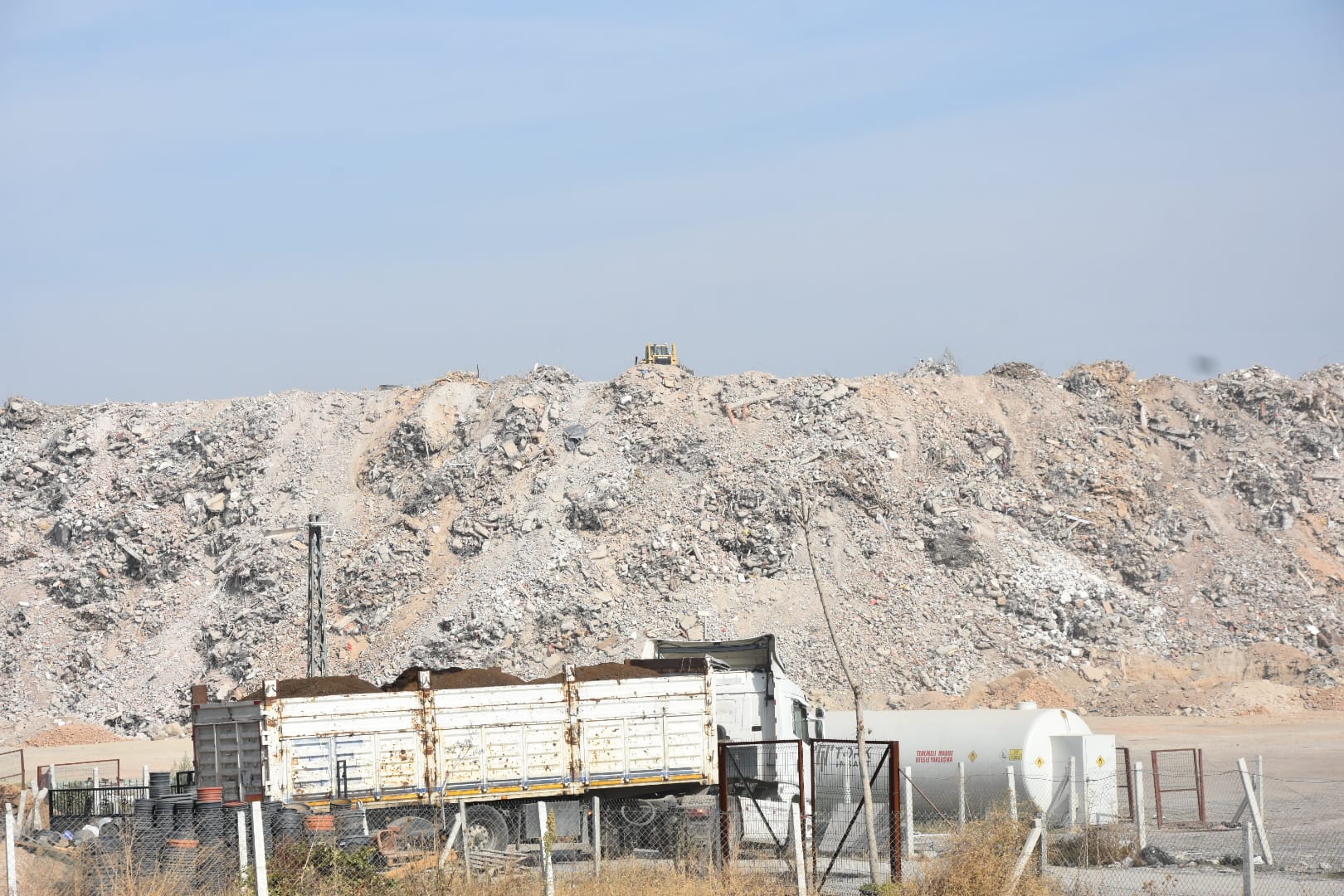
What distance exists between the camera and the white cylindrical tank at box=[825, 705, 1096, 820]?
21.1 m

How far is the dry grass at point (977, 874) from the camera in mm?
11992

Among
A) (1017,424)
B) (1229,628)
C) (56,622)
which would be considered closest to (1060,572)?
(1229,628)

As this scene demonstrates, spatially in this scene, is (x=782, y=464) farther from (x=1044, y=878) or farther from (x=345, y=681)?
(x=1044, y=878)

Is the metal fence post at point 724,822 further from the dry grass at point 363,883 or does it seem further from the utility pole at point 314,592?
the utility pole at point 314,592

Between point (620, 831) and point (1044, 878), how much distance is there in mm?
7299

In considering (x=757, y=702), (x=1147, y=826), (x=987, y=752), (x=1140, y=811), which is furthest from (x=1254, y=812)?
(x=757, y=702)

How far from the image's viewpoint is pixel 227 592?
48406 millimetres

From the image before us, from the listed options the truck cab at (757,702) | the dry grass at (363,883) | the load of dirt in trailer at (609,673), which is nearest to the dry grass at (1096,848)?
the truck cab at (757,702)

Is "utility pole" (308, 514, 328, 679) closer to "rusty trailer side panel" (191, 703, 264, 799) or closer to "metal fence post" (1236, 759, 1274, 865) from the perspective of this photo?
"rusty trailer side panel" (191, 703, 264, 799)

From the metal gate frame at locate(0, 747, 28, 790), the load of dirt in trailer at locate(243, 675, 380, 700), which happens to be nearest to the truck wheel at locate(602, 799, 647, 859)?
the load of dirt in trailer at locate(243, 675, 380, 700)

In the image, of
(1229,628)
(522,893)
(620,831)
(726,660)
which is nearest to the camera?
(522,893)

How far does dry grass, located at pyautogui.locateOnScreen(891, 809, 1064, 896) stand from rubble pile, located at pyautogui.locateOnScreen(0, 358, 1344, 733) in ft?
87.0

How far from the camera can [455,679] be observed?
19.8 m

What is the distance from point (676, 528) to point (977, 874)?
3460cm
